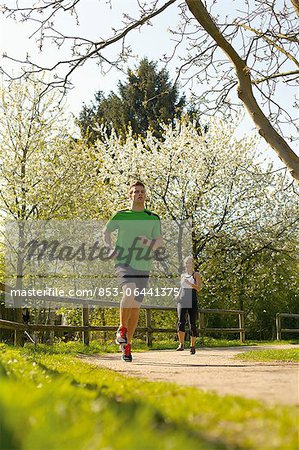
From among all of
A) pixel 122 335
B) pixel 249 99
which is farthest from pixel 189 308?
pixel 249 99

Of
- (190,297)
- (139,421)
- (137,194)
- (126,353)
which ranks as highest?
(137,194)

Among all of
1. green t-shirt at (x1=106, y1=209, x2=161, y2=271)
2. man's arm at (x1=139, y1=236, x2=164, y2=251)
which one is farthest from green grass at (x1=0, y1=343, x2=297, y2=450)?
man's arm at (x1=139, y1=236, x2=164, y2=251)

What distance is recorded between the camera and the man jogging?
7.53m

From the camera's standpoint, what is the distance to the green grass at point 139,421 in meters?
1.82

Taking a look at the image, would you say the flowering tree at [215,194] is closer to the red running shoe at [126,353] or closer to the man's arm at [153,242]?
the man's arm at [153,242]

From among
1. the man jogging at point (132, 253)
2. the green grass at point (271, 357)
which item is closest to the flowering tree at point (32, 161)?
the green grass at point (271, 357)

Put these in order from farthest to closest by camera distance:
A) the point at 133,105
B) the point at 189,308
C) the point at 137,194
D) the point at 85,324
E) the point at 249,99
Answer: the point at 133,105, the point at 85,324, the point at 189,308, the point at 249,99, the point at 137,194

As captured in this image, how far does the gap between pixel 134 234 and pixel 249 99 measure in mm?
2990

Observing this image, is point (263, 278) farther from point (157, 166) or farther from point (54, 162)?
point (54, 162)

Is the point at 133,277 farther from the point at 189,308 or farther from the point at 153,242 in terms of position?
the point at 189,308

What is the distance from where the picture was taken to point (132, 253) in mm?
7605

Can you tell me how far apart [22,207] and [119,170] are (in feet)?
19.6

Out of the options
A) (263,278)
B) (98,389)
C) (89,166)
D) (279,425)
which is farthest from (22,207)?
(279,425)

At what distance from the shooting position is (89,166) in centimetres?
2156
